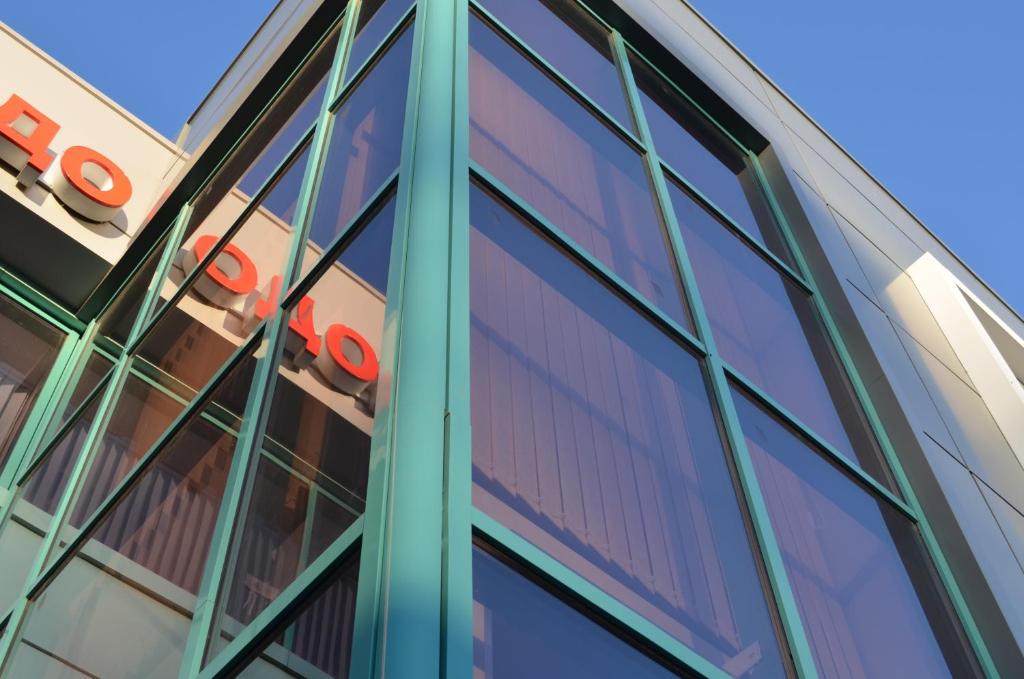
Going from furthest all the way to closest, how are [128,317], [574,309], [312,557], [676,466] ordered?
[128,317] < [574,309] < [676,466] < [312,557]

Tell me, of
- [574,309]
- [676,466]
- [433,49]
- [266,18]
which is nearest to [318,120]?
[433,49]

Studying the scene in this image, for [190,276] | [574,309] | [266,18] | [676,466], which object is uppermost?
[266,18]

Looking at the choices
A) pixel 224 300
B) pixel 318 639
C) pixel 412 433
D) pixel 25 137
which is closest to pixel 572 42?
pixel 224 300

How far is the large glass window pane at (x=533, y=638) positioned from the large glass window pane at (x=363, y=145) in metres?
2.46

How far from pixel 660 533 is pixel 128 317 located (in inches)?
247

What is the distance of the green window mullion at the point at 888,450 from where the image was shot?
21.7ft

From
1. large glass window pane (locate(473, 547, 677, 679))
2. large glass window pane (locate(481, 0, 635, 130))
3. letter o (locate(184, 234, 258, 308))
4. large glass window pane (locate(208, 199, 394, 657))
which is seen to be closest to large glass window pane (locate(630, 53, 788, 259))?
large glass window pane (locate(481, 0, 635, 130))

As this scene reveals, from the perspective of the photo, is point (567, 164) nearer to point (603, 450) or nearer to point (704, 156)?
point (603, 450)

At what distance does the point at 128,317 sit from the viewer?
9828 millimetres

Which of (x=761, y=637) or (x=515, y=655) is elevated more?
(x=761, y=637)

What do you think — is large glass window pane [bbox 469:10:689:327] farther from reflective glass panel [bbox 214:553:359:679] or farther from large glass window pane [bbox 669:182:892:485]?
reflective glass panel [bbox 214:553:359:679]

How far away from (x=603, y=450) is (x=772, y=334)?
3.10 meters

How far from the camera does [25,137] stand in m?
10.5

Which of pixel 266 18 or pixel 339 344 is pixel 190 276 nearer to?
pixel 339 344
